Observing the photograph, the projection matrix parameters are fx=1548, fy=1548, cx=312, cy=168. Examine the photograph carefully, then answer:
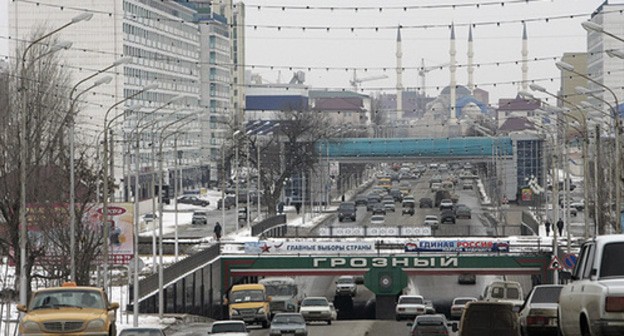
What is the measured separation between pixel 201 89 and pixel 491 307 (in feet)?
532

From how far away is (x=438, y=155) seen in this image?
163 metres

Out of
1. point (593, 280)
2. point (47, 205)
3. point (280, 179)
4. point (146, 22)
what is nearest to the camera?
point (593, 280)

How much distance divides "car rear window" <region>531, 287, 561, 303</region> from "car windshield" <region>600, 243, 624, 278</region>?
8.32 meters

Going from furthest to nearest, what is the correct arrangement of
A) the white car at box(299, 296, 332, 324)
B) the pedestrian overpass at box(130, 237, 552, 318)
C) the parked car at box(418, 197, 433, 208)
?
the parked car at box(418, 197, 433, 208), the pedestrian overpass at box(130, 237, 552, 318), the white car at box(299, 296, 332, 324)

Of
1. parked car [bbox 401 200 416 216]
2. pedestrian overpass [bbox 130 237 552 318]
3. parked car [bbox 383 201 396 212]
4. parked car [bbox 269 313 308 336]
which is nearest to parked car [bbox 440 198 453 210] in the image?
parked car [bbox 401 200 416 216]

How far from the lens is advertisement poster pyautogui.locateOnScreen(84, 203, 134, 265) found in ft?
191

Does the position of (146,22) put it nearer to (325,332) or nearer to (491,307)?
(325,332)

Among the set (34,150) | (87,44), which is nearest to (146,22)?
(87,44)

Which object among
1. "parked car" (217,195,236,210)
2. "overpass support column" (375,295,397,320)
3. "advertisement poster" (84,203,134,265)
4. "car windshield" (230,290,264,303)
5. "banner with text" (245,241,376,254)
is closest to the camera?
"advertisement poster" (84,203,134,265)

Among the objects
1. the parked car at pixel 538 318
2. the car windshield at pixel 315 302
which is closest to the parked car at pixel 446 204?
the car windshield at pixel 315 302

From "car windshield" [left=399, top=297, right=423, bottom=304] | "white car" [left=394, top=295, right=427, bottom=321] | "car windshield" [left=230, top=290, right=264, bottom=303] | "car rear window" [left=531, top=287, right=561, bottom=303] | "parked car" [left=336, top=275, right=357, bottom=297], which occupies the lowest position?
"parked car" [left=336, top=275, right=357, bottom=297]

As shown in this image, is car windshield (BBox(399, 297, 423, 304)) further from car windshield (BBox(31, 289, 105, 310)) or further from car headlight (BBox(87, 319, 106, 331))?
car headlight (BBox(87, 319, 106, 331))

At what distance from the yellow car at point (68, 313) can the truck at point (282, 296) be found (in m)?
35.3

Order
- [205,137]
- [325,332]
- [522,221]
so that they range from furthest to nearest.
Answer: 1. [205,137]
2. [522,221]
3. [325,332]
